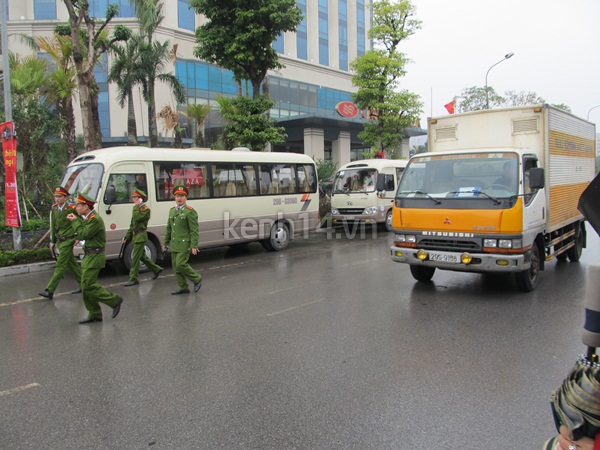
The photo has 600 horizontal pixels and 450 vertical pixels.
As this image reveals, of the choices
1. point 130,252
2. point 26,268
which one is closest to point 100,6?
point 26,268

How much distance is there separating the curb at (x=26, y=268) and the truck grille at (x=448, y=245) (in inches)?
333

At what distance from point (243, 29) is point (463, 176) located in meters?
10.4

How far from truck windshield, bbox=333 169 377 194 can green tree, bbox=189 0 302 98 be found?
15.4ft

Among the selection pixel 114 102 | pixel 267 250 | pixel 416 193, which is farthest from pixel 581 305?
pixel 114 102

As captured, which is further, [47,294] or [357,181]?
[357,181]

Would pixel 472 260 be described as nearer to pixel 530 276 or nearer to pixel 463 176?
pixel 530 276

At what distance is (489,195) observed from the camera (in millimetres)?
7094

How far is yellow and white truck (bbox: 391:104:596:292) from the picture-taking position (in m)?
6.89

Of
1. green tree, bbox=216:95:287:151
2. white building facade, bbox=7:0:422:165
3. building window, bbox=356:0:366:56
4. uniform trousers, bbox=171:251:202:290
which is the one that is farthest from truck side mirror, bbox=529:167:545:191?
building window, bbox=356:0:366:56

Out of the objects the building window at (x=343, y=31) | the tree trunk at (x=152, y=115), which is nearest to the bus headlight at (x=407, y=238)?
the tree trunk at (x=152, y=115)

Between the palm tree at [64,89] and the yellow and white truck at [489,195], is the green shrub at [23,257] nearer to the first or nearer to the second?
the palm tree at [64,89]

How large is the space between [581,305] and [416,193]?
9.15 ft

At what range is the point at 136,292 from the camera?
8383mm

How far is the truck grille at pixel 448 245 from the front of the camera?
7.02 meters
